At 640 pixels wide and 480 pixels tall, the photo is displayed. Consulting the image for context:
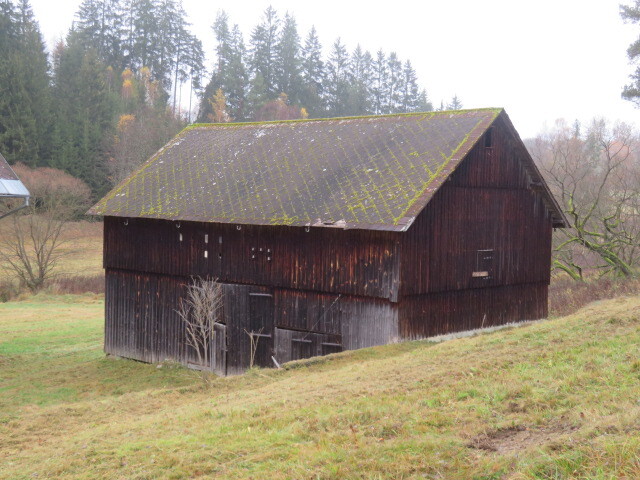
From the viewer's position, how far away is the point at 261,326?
19656mm

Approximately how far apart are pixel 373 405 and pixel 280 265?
9736mm

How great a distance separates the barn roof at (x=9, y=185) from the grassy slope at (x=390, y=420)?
905 cm

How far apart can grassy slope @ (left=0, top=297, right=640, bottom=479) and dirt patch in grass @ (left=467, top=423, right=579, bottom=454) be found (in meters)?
0.02

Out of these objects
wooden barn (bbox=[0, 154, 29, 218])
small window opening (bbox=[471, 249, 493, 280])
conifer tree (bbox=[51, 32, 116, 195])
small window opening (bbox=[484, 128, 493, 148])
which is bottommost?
small window opening (bbox=[471, 249, 493, 280])

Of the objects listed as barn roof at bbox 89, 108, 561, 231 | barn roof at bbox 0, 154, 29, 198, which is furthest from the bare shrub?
barn roof at bbox 89, 108, 561, 231

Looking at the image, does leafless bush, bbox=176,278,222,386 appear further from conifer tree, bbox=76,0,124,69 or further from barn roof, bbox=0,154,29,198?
conifer tree, bbox=76,0,124,69

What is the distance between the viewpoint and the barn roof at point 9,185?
67.9 feet

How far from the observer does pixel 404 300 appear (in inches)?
674

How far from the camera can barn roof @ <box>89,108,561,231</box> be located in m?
17.6

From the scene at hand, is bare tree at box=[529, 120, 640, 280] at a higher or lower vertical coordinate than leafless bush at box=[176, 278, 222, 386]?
higher

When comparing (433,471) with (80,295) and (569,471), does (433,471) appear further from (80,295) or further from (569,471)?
(80,295)

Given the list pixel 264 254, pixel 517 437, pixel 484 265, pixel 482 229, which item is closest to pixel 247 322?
pixel 264 254

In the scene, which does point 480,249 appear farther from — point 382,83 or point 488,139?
point 382,83

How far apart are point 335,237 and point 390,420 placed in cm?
948
